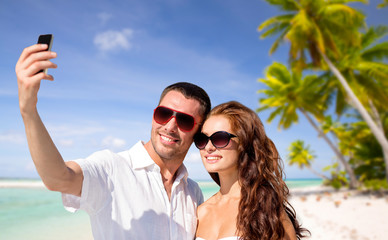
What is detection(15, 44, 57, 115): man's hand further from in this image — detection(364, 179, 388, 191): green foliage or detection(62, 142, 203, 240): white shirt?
detection(364, 179, 388, 191): green foliage

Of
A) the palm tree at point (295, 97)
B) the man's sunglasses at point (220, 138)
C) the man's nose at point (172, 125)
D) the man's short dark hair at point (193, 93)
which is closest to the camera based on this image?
the man's sunglasses at point (220, 138)

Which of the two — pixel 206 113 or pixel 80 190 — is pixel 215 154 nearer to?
pixel 206 113

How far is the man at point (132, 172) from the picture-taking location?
144cm

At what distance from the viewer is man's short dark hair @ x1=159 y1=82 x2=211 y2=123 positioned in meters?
3.12

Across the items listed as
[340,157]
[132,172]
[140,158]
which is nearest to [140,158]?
[140,158]

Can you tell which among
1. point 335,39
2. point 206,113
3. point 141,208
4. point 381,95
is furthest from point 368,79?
point 141,208

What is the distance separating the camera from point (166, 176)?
294cm

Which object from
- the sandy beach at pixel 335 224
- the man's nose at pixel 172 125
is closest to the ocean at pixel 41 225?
the sandy beach at pixel 335 224

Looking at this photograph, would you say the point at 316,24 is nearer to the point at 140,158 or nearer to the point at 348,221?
the point at 348,221

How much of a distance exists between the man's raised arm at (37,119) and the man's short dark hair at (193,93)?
166 centimetres

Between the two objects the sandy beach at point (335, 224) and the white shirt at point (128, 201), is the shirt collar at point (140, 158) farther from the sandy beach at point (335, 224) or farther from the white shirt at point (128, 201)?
the sandy beach at point (335, 224)

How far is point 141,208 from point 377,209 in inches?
544

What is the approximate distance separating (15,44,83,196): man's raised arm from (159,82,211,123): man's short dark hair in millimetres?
1657

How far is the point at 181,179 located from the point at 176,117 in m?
0.68
